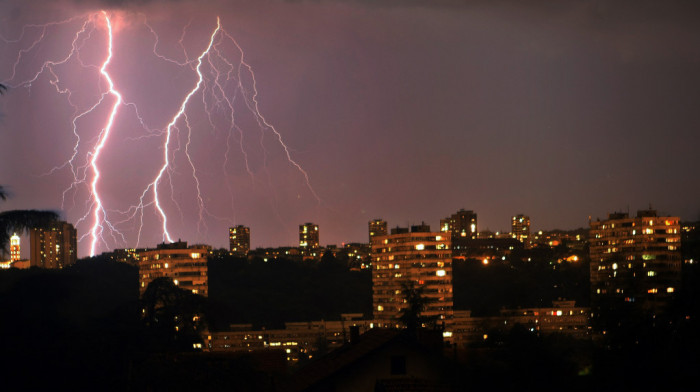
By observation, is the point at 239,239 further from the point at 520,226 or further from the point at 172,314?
the point at 172,314

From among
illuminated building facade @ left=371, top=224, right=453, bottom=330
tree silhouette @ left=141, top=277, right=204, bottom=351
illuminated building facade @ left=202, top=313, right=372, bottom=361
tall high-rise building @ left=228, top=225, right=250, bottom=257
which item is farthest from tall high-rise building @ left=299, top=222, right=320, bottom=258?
tree silhouette @ left=141, top=277, right=204, bottom=351

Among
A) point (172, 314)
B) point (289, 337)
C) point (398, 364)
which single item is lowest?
point (289, 337)

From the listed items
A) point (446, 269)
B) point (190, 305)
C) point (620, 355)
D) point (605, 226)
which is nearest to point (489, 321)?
point (446, 269)

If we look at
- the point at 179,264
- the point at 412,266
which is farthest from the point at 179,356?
the point at 179,264

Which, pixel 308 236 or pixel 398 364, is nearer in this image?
pixel 398 364

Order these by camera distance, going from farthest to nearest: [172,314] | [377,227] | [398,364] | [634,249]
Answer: [377,227], [634,249], [172,314], [398,364]

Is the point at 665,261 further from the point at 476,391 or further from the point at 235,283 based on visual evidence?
the point at 476,391
